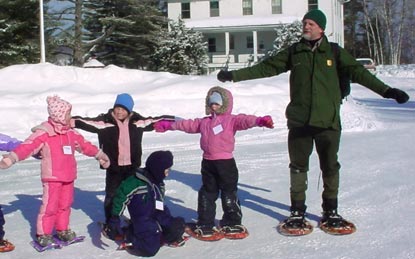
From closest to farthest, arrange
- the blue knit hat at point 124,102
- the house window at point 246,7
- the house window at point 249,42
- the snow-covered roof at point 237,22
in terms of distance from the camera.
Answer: the blue knit hat at point 124,102
the snow-covered roof at point 237,22
the house window at point 246,7
the house window at point 249,42

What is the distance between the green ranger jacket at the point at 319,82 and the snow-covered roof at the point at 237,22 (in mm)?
34169

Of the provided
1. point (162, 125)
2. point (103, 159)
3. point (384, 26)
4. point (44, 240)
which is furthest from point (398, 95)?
point (384, 26)

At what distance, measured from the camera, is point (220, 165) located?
16.6 feet

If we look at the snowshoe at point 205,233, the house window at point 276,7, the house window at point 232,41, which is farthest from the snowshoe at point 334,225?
the house window at point 232,41

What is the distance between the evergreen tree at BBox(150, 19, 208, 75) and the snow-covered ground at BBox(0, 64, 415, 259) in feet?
47.2

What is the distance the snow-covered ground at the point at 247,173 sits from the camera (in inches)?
189

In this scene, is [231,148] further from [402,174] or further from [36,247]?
[402,174]

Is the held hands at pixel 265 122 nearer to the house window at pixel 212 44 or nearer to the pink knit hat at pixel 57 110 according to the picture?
the pink knit hat at pixel 57 110

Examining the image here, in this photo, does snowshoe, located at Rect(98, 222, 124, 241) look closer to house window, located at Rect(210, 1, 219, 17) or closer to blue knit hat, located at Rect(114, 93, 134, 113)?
blue knit hat, located at Rect(114, 93, 134, 113)

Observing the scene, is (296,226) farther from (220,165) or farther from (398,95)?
(398,95)

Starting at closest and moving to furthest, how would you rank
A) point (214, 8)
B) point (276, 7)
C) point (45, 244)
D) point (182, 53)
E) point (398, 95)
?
point (398, 95) < point (45, 244) < point (182, 53) < point (276, 7) < point (214, 8)

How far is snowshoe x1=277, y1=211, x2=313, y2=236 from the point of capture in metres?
5.00

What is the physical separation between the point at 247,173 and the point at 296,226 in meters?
3.04

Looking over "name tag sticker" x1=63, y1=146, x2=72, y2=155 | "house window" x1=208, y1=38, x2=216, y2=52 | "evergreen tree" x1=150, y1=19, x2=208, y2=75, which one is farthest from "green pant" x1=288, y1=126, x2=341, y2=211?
"house window" x1=208, y1=38, x2=216, y2=52
